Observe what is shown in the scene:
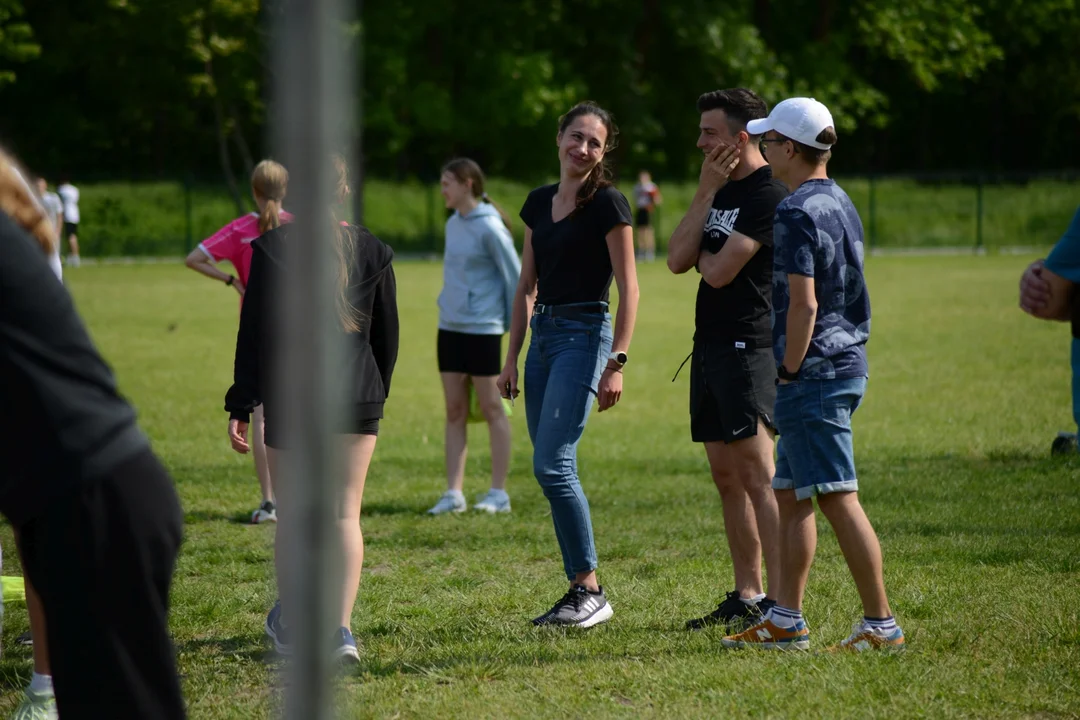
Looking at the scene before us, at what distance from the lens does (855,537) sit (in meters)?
4.38

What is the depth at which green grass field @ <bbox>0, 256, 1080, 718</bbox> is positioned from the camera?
4.23 m

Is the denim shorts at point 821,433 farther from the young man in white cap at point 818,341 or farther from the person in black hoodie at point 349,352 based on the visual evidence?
the person in black hoodie at point 349,352

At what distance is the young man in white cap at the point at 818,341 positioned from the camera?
14.2ft

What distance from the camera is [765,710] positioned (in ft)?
13.3

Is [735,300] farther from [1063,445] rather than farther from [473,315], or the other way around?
[1063,445]

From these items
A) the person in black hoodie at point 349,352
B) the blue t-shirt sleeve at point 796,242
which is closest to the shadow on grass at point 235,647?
the person in black hoodie at point 349,352

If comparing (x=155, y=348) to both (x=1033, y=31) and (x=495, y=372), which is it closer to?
(x=495, y=372)

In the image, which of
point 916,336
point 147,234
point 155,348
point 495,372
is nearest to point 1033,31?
point 147,234

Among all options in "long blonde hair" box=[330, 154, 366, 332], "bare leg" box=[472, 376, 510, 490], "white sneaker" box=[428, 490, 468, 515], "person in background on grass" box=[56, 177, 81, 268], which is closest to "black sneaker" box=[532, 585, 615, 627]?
"long blonde hair" box=[330, 154, 366, 332]

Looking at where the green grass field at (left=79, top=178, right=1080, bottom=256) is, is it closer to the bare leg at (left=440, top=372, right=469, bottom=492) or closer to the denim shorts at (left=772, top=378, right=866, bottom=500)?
the bare leg at (left=440, top=372, right=469, bottom=492)

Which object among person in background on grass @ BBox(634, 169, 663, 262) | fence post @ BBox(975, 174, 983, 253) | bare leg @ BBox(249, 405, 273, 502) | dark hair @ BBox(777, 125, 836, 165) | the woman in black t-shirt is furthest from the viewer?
fence post @ BBox(975, 174, 983, 253)

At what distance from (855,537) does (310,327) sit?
3.36 metres

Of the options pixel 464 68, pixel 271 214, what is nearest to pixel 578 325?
pixel 271 214

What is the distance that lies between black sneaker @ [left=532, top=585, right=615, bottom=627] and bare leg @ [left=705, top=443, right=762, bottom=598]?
57 cm
